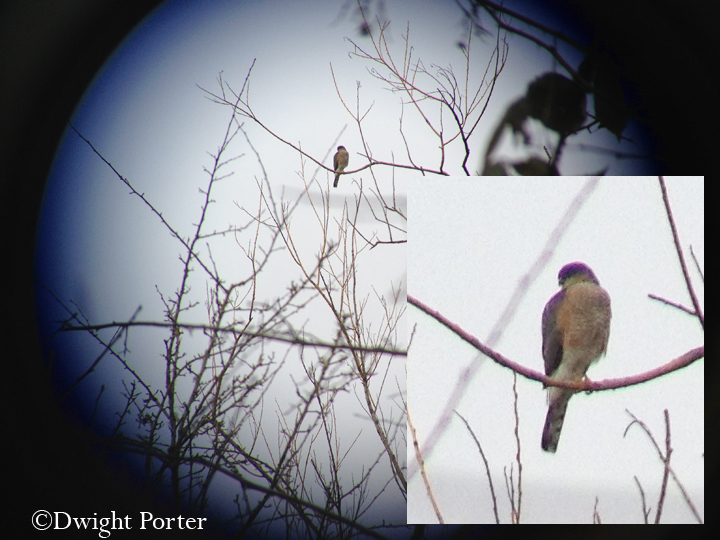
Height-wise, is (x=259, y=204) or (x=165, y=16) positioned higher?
(x=165, y=16)

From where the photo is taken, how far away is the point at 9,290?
1.34m

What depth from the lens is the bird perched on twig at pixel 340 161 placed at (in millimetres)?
1319

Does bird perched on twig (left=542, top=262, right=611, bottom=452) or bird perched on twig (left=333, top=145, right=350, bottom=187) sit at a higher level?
bird perched on twig (left=333, top=145, right=350, bottom=187)

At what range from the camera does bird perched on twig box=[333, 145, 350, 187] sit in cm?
132

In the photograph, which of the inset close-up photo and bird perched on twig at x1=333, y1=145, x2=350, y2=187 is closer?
the inset close-up photo

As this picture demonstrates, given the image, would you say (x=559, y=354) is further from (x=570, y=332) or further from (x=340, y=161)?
(x=340, y=161)

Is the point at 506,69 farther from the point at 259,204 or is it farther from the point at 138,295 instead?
the point at 138,295

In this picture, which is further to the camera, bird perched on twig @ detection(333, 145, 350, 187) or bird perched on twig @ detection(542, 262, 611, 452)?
bird perched on twig @ detection(333, 145, 350, 187)

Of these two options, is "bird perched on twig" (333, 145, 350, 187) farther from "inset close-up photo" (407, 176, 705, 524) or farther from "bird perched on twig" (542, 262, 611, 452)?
"bird perched on twig" (542, 262, 611, 452)

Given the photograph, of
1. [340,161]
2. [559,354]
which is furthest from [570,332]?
[340,161]

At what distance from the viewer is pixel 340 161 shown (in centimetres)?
132

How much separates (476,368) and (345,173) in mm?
620

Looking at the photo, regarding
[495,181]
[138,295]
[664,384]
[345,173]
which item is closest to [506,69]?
[495,181]

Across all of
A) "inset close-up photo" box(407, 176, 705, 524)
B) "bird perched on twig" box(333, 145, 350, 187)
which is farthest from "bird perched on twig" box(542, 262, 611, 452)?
"bird perched on twig" box(333, 145, 350, 187)
